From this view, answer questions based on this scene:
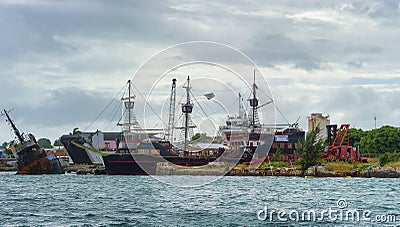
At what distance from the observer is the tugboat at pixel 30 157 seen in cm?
11481

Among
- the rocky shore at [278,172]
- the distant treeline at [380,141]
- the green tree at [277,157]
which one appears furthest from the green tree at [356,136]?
the rocky shore at [278,172]

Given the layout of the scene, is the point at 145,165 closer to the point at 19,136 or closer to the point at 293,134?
the point at 19,136

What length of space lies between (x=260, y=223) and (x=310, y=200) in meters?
15.0

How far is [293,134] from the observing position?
146m

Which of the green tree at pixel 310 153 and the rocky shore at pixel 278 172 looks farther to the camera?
the green tree at pixel 310 153

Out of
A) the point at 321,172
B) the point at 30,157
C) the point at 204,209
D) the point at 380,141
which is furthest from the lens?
the point at 380,141

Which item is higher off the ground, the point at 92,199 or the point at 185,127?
the point at 185,127

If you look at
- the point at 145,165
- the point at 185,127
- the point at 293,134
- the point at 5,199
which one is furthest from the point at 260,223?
the point at 293,134

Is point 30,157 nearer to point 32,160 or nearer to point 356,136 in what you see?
point 32,160

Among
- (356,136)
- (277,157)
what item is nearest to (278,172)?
(277,157)

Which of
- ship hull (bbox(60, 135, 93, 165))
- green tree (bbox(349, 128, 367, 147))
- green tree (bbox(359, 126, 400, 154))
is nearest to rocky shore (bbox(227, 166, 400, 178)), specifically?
ship hull (bbox(60, 135, 93, 165))

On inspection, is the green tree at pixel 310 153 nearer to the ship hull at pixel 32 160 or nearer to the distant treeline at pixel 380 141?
the ship hull at pixel 32 160

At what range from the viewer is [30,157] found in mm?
116875

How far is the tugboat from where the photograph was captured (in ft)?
377
